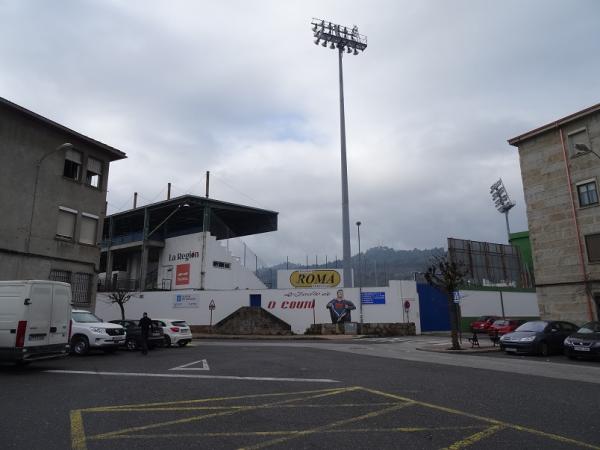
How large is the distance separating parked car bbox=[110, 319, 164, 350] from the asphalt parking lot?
7.46m

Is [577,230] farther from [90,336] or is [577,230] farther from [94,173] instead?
[94,173]

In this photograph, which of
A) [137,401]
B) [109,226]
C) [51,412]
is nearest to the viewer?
[51,412]

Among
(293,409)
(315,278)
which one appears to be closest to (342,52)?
(315,278)

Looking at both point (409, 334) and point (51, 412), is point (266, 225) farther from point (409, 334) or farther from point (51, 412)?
point (51, 412)

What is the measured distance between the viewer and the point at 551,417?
6672mm

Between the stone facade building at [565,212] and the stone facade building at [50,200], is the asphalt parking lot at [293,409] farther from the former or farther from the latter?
the stone facade building at [565,212]

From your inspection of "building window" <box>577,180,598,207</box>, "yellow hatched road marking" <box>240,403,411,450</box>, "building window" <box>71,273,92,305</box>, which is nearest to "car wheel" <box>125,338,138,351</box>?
"building window" <box>71,273,92,305</box>

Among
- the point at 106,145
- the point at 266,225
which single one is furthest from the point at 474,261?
the point at 106,145

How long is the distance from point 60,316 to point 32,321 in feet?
3.45

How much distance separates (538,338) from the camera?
1773 centimetres

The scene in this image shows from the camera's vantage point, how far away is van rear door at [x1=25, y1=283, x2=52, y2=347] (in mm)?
11914

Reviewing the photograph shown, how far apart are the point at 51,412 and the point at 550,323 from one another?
18709 millimetres

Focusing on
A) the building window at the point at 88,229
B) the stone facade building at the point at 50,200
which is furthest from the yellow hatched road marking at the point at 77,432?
the building window at the point at 88,229

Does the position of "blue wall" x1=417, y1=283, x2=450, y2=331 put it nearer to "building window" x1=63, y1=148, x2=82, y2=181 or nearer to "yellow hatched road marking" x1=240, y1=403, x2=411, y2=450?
"building window" x1=63, y1=148, x2=82, y2=181
